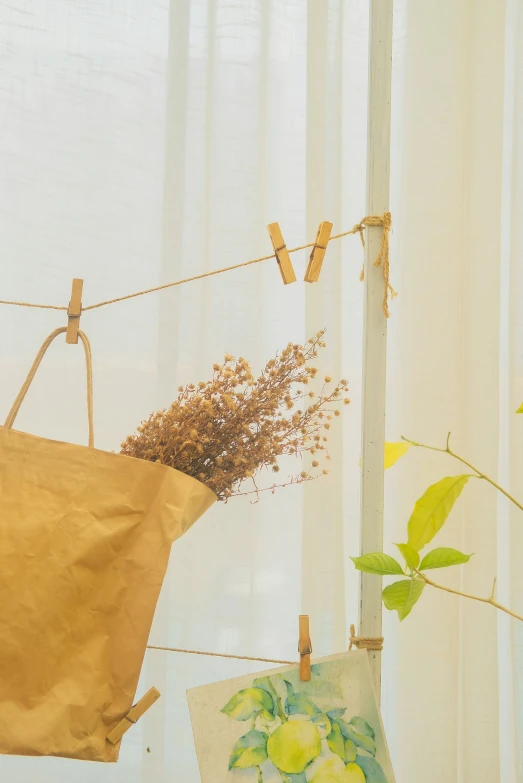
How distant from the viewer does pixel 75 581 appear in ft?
2.30

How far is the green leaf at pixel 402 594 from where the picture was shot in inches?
30.1

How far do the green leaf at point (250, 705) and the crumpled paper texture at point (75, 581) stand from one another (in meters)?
0.11

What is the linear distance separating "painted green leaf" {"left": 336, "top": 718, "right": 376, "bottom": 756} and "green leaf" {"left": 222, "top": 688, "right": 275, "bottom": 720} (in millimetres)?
73

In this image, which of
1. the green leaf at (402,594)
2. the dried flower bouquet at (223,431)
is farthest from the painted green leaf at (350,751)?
the dried flower bouquet at (223,431)

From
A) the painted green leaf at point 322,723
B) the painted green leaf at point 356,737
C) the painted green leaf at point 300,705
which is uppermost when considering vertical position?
the painted green leaf at point 300,705

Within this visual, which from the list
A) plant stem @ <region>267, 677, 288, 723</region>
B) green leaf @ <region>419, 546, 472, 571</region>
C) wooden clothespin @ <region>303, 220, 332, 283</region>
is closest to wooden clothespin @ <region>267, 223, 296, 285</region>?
wooden clothespin @ <region>303, 220, 332, 283</region>

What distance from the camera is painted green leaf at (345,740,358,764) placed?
2.42ft

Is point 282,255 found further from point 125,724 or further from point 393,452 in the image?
point 125,724

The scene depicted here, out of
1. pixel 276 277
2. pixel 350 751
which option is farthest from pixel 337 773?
pixel 276 277

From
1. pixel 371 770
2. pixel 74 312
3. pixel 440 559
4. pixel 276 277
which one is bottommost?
pixel 371 770

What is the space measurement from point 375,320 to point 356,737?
44 cm

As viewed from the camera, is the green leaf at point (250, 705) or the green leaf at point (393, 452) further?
the green leaf at point (393, 452)

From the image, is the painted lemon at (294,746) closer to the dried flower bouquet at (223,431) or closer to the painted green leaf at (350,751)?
the painted green leaf at (350,751)

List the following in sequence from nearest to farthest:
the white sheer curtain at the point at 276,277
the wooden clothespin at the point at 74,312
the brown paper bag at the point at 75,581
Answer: the brown paper bag at the point at 75,581, the wooden clothespin at the point at 74,312, the white sheer curtain at the point at 276,277
